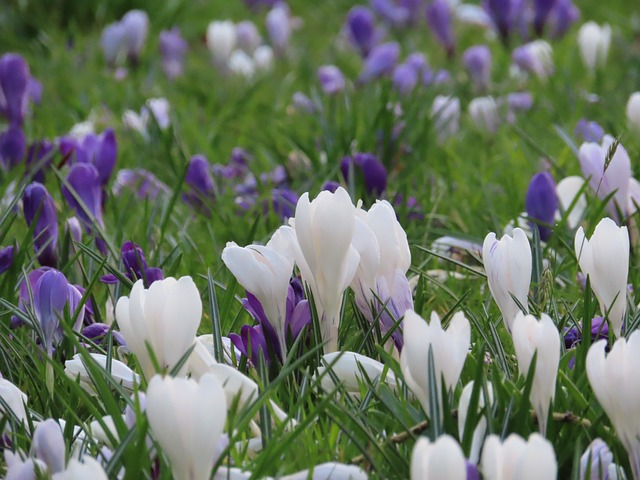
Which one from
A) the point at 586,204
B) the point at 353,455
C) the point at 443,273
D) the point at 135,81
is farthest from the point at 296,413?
the point at 135,81

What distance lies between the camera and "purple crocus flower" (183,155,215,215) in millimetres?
2172

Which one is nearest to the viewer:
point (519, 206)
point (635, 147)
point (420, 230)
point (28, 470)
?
point (28, 470)

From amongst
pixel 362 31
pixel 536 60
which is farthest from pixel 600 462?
pixel 362 31

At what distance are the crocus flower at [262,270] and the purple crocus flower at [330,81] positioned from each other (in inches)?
82.8

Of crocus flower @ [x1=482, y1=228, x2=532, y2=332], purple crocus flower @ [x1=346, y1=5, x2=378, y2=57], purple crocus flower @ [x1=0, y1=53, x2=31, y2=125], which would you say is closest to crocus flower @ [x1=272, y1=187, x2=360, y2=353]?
crocus flower @ [x1=482, y1=228, x2=532, y2=332]

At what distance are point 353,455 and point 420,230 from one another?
903mm

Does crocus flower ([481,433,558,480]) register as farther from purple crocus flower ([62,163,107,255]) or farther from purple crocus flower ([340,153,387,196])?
purple crocus flower ([340,153,387,196])

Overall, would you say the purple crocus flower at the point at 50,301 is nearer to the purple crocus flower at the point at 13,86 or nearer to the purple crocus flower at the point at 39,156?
the purple crocus flower at the point at 39,156

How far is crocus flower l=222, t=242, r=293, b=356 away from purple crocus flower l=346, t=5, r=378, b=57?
2813mm

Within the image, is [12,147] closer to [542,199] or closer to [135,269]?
[135,269]

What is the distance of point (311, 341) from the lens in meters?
1.24

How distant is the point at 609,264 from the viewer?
45.1 inches

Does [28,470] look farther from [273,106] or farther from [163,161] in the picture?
[273,106]

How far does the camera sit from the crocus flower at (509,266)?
1.14 metres
